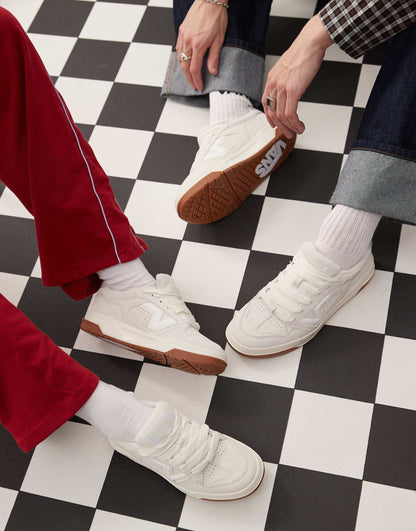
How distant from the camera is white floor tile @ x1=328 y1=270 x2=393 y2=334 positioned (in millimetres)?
1452

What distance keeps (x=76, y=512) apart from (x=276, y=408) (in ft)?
1.53

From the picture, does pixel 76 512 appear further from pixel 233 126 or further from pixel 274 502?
pixel 233 126

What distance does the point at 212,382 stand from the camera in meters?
1.43

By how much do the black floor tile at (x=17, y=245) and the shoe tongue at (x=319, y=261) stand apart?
27.9 inches

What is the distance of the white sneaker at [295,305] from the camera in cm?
139

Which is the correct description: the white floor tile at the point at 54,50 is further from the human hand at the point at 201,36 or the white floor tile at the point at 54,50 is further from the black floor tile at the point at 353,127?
the black floor tile at the point at 353,127

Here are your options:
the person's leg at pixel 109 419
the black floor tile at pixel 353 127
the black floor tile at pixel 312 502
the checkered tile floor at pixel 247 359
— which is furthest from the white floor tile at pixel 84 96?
the black floor tile at pixel 312 502

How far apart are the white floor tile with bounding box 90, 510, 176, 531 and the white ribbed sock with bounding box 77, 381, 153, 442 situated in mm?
193

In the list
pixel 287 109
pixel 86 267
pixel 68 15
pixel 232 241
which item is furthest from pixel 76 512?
pixel 68 15

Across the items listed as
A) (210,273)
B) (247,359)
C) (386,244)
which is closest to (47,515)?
(247,359)

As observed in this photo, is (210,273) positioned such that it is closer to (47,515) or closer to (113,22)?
(47,515)

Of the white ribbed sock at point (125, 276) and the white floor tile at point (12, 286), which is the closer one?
the white ribbed sock at point (125, 276)

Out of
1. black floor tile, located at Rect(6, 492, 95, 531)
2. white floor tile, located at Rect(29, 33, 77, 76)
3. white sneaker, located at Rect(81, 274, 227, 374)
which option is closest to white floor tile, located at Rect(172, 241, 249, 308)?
white sneaker, located at Rect(81, 274, 227, 374)

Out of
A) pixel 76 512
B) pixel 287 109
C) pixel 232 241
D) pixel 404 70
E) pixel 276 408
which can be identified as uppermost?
pixel 404 70
